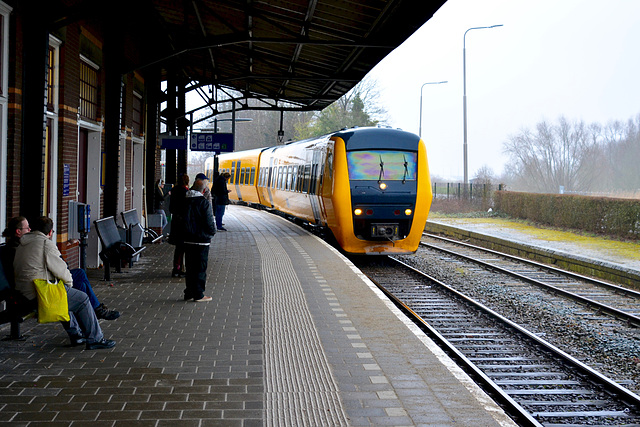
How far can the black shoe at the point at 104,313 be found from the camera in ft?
21.8

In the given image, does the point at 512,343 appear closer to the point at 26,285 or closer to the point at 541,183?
the point at 26,285

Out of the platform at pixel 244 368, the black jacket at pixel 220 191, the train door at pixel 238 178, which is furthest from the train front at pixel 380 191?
the train door at pixel 238 178

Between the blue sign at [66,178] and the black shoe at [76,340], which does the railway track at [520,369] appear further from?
the blue sign at [66,178]

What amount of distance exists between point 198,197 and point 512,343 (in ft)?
13.6

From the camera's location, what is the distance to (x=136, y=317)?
23.9 ft

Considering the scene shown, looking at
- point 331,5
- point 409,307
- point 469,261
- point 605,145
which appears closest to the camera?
point 409,307

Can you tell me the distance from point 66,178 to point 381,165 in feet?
20.9

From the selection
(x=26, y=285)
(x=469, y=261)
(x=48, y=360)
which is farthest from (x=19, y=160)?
(x=469, y=261)

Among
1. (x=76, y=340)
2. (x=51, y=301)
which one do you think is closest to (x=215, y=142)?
(x=76, y=340)

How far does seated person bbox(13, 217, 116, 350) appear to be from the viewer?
18.7 feet

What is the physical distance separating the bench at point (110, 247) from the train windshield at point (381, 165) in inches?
209

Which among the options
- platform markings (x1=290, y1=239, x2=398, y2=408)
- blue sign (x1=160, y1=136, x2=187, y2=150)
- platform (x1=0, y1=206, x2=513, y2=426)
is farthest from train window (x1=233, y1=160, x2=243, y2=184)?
platform (x1=0, y1=206, x2=513, y2=426)

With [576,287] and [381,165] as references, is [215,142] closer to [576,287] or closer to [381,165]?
[381,165]

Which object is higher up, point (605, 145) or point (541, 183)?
point (605, 145)
